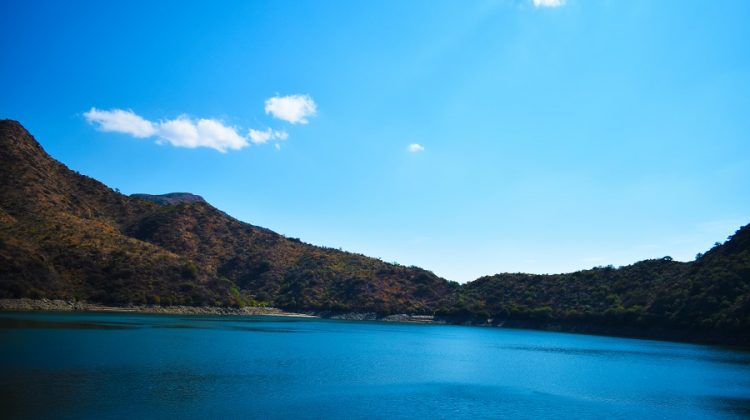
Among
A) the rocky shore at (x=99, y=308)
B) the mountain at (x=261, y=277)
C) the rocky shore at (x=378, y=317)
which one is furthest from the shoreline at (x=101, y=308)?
the rocky shore at (x=378, y=317)

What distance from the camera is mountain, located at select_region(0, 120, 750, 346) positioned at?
95.3m

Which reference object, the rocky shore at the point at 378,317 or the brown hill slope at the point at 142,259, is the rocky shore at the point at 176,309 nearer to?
the rocky shore at the point at 378,317

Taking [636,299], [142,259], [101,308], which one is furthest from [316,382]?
[636,299]

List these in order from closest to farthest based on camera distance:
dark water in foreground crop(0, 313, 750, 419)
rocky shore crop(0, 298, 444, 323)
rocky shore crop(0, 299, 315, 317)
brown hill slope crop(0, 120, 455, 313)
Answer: dark water in foreground crop(0, 313, 750, 419) → rocky shore crop(0, 299, 315, 317) → rocky shore crop(0, 298, 444, 323) → brown hill slope crop(0, 120, 455, 313)

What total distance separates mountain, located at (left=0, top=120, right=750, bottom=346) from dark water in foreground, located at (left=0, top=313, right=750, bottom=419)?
133 feet

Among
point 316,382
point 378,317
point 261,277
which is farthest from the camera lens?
point 261,277

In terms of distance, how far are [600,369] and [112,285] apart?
3675 inches

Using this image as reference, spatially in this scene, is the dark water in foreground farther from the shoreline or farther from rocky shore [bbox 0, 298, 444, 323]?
rocky shore [bbox 0, 298, 444, 323]

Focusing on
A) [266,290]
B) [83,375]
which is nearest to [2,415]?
[83,375]

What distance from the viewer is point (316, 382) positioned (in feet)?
119

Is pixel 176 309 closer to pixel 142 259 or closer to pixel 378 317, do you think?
pixel 142 259

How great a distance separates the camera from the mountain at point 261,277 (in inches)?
3752

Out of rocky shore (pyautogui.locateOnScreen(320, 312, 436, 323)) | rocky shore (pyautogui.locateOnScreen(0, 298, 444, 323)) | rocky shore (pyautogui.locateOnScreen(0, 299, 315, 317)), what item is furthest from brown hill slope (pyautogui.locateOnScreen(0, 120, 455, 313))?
rocky shore (pyautogui.locateOnScreen(320, 312, 436, 323))

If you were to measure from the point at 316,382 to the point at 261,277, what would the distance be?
14781cm
